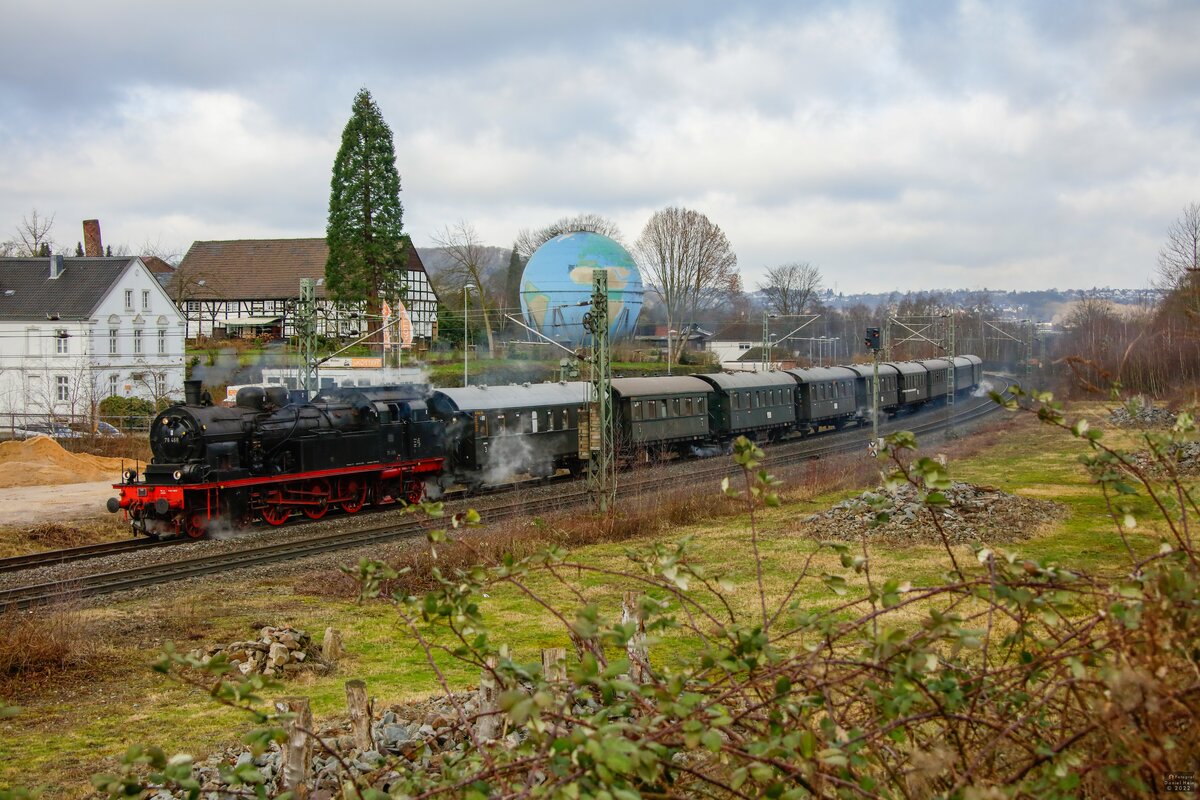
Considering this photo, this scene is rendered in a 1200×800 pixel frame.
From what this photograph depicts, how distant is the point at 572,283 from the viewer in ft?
238

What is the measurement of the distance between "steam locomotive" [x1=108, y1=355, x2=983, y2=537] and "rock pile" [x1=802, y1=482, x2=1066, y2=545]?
7836 millimetres

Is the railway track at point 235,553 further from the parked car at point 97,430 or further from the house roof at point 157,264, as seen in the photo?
the house roof at point 157,264

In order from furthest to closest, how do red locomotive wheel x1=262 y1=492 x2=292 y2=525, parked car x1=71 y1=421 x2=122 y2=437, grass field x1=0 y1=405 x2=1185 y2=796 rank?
parked car x1=71 y1=421 x2=122 y2=437, red locomotive wheel x1=262 y1=492 x2=292 y2=525, grass field x1=0 y1=405 x2=1185 y2=796

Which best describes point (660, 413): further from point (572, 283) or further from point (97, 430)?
point (572, 283)

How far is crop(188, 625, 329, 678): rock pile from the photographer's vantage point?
13461mm

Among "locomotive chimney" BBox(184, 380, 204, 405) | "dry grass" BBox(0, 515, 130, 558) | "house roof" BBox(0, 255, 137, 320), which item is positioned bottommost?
"dry grass" BBox(0, 515, 130, 558)

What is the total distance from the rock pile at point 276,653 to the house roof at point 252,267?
63.3 m

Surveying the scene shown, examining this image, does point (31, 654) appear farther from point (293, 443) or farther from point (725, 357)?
point (725, 357)

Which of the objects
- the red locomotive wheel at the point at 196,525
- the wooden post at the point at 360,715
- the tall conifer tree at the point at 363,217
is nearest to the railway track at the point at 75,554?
the red locomotive wheel at the point at 196,525

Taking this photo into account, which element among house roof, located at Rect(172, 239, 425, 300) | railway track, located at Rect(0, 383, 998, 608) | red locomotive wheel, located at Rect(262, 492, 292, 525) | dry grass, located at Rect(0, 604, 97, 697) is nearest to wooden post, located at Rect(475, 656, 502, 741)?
dry grass, located at Rect(0, 604, 97, 697)

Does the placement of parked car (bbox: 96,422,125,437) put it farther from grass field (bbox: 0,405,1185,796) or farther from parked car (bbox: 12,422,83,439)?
grass field (bbox: 0,405,1185,796)

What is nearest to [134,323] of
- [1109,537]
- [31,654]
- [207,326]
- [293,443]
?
[207,326]

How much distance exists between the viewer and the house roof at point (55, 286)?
55.5 m

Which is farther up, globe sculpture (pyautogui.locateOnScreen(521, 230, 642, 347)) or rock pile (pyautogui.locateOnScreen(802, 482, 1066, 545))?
globe sculpture (pyautogui.locateOnScreen(521, 230, 642, 347))
